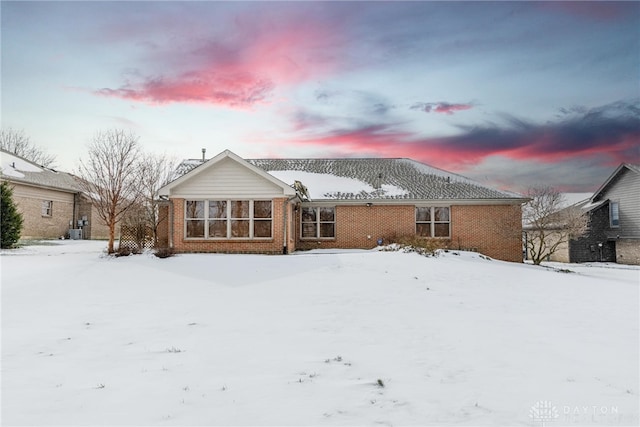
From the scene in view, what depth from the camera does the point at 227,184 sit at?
19891 millimetres

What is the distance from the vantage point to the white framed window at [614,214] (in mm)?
34250

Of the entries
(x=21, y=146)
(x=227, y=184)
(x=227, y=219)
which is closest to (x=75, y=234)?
(x=227, y=219)

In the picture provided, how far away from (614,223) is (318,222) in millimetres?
27316

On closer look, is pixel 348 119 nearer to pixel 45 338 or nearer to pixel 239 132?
pixel 239 132

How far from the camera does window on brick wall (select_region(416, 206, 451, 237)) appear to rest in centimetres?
2347

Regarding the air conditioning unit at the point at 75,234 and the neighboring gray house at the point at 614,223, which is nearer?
the neighboring gray house at the point at 614,223

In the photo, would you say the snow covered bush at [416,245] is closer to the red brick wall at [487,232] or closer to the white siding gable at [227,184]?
the red brick wall at [487,232]

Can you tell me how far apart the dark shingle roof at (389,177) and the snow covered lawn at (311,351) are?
1054cm

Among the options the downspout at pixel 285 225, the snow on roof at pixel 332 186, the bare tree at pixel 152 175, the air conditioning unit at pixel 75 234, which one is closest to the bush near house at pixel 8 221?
the bare tree at pixel 152 175

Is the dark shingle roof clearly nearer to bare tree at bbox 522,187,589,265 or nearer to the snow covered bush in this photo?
the snow covered bush

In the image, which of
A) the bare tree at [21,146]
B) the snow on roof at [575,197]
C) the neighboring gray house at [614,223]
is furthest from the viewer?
the bare tree at [21,146]

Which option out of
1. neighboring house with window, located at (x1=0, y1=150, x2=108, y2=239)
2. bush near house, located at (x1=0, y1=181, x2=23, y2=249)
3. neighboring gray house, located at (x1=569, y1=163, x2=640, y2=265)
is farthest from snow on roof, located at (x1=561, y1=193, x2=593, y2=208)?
bush near house, located at (x1=0, y1=181, x2=23, y2=249)

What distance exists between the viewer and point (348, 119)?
2478 cm

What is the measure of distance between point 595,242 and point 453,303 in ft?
103
